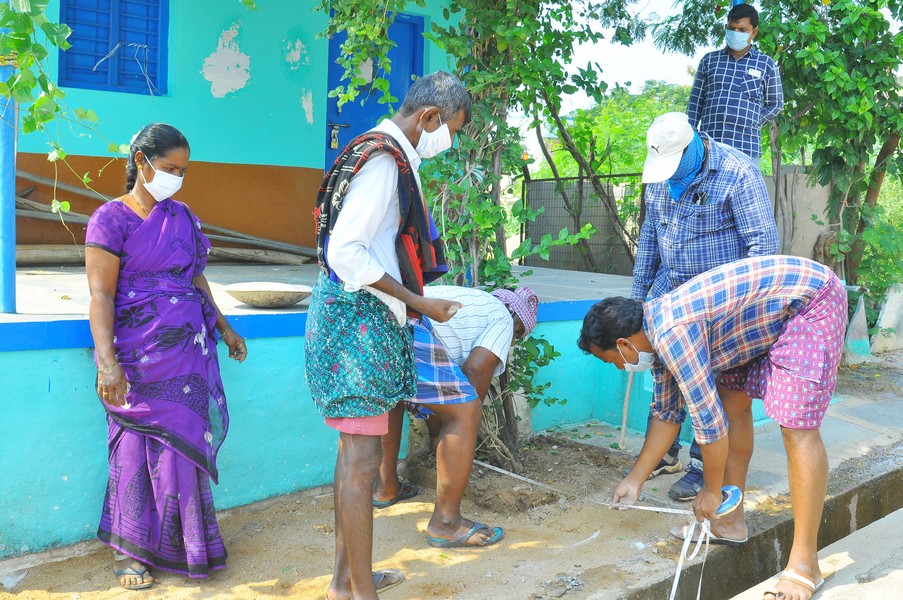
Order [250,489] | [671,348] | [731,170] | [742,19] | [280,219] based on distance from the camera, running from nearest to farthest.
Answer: [671,348] < [731,170] < [250,489] < [742,19] < [280,219]

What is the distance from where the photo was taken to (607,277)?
7.35 metres

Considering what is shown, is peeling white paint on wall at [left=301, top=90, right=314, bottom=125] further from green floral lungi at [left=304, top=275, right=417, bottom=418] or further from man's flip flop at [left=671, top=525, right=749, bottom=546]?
man's flip flop at [left=671, top=525, right=749, bottom=546]

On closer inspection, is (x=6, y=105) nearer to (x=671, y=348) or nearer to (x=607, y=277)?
(x=671, y=348)

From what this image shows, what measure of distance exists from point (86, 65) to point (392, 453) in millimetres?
4276

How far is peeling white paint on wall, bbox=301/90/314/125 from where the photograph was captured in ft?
23.1

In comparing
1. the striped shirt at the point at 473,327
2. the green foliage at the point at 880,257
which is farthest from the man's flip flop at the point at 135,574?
the green foliage at the point at 880,257

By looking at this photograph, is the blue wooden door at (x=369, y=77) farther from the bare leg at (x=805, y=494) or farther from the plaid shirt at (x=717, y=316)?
the bare leg at (x=805, y=494)

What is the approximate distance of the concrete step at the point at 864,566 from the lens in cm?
287

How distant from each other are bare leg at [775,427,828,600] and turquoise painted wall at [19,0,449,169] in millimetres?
5174

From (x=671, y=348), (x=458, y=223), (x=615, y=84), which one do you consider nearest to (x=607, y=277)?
(x=615, y=84)

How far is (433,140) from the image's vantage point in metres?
2.68

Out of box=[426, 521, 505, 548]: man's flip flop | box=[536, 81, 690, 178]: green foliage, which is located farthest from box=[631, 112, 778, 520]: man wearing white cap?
box=[536, 81, 690, 178]: green foliage

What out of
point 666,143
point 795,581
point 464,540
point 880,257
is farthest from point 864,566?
point 880,257

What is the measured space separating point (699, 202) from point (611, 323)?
98 cm
